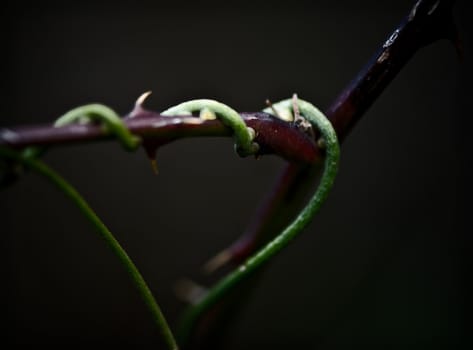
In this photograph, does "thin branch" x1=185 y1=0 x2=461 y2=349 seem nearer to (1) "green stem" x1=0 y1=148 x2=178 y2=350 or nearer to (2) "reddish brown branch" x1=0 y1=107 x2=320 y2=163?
(2) "reddish brown branch" x1=0 y1=107 x2=320 y2=163

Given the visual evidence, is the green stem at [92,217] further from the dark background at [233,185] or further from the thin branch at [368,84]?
the dark background at [233,185]

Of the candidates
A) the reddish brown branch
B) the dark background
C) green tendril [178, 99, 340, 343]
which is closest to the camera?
the reddish brown branch

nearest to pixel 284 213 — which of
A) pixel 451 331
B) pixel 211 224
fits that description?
pixel 211 224

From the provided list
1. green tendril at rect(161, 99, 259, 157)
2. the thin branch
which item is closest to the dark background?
the thin branch

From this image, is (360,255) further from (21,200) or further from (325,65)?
(21,200)

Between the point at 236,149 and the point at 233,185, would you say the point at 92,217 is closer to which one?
the point at 236,149

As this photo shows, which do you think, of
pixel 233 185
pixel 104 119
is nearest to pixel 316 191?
pixel 104 119
